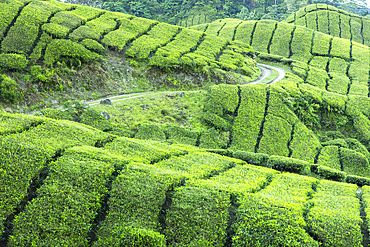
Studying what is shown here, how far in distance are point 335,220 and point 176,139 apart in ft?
49.7

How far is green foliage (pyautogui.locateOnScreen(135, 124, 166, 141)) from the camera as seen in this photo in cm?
2233

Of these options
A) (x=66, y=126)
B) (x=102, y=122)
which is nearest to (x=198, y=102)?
(x=102, y=122)

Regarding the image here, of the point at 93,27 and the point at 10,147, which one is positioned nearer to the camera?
the point at 10,147

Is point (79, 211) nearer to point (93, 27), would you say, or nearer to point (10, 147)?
point (10, 147)

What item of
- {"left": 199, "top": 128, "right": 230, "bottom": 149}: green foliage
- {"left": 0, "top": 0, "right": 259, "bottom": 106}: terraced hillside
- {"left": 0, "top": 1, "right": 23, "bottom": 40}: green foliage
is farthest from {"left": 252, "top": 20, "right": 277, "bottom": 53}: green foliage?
{"left": 0, "top": 1, "right": 23, "bottom": 40}: green foliage

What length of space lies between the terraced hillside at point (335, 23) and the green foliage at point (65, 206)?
2873 inches

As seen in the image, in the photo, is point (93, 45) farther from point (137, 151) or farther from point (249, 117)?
point (137, 151)

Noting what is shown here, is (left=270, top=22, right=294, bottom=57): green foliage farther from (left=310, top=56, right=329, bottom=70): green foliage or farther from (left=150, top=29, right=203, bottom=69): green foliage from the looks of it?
(left=150, top=29, right=203, bottom=69): green foliage

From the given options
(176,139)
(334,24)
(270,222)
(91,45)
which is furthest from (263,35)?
(270,222)

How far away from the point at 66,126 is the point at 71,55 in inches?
613

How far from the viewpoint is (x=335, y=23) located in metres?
66.4

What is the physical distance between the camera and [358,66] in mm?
48875

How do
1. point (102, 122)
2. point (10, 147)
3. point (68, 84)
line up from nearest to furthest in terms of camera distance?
point (10, 147), point (102, 122), point (68, 84)

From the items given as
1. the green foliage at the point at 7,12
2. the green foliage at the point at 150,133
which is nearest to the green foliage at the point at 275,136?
the green foliage at the point at 150,133
